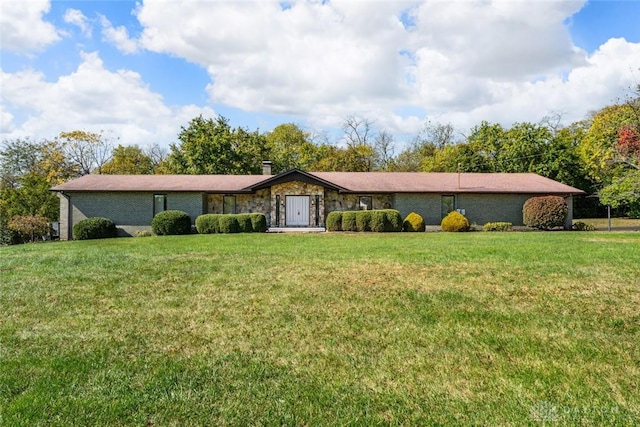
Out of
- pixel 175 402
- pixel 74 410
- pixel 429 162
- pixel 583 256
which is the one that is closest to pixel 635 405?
pixel 175 402

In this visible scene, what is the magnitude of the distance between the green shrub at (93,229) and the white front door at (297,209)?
9.63 m

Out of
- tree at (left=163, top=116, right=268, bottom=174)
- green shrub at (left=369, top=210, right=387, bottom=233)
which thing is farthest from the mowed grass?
tree at (left=163, top=116, right=268, bottom=174)

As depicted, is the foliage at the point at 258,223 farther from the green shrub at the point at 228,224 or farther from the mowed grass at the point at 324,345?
the mowed grass at the point at 324,345

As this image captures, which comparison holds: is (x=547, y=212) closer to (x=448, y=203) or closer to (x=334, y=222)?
(x=448, y=203)

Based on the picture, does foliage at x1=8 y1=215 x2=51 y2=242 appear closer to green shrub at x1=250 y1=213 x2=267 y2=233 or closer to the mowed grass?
green shrub at x1=250 y1=213 x2=267 y2=233

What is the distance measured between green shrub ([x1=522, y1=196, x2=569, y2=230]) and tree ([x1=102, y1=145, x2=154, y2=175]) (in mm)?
36758

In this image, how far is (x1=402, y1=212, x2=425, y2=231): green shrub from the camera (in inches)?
861

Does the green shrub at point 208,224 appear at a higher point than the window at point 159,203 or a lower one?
lower

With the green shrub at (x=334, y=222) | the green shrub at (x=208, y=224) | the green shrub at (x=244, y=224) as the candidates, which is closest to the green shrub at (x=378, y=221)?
the green shrub at (x=334, y=222)

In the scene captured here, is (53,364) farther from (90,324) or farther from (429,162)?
(429,162)

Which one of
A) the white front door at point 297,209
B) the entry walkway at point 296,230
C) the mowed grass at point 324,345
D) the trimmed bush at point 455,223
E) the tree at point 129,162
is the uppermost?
the tree at point 129,162

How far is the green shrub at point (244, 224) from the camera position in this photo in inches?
836

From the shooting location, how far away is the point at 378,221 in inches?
821

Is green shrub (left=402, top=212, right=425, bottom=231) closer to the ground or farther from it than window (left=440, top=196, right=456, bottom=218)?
closer to the ground
